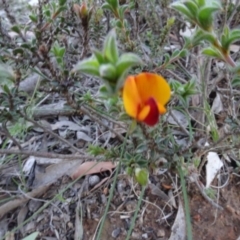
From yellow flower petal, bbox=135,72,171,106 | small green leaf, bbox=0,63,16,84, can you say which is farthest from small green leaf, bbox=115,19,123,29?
yellow flower petal, bbox=135,72,171,106

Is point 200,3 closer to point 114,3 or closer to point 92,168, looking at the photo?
point 114,3

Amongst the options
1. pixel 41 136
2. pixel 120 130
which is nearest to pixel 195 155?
pixel 120 130

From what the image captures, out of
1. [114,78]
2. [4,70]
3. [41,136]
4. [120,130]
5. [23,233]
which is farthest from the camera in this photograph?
[41,136]

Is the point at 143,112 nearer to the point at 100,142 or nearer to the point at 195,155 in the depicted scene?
the point at 195,155

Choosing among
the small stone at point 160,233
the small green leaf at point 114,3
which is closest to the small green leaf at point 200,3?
the small green leaf at point 114,3

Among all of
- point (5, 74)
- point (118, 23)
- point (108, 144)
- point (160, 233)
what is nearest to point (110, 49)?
point (5, 74)

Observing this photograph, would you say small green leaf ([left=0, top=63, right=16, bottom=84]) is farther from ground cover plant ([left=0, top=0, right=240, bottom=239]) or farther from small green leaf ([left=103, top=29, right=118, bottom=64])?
small green leaf ([left=103, top=29, right=118, bottom=64])
